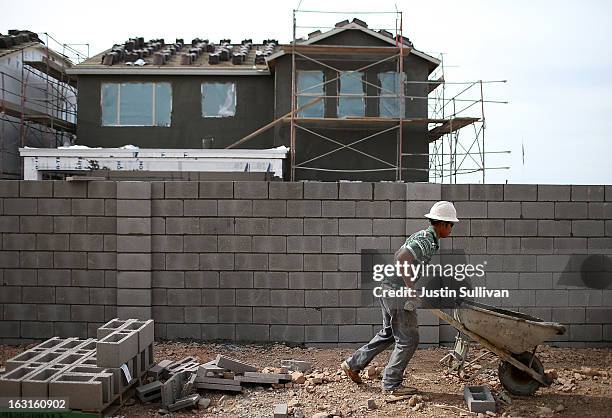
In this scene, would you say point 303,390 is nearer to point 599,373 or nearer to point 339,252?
point 339,252

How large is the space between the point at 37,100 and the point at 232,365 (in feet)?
42.2

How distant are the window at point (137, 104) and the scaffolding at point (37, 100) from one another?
1502 millimetres

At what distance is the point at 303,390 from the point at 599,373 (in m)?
3.46

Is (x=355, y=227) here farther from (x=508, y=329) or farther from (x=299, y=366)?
(x=508, y=329)

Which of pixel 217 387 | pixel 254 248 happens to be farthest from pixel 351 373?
pixel 254 248

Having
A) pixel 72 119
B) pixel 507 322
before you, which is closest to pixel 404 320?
pixel 507 322

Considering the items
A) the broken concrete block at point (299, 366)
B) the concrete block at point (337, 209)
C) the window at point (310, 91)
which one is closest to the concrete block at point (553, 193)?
the concrete block at point (337, 209)

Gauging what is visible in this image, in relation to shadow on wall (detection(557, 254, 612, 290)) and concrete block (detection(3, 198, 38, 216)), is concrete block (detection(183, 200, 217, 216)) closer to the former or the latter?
concrete block (detection(3, 198, 38, 216))

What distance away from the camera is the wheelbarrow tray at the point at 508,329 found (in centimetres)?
543

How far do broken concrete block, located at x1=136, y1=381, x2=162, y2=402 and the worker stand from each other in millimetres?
2175

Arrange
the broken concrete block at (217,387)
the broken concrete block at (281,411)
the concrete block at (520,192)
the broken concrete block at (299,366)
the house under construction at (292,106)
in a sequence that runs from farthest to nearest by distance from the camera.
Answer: the house under construction at (292,106) → the concrete block at (520,192) → the broken concrete block at (299,366) → the broken concrete block at (217,387) → the broken concrete block at (281,411)

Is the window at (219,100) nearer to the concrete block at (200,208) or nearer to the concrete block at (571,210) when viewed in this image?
the concrete block at (200,208)

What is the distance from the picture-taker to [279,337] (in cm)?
769

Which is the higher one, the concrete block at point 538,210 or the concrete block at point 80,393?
the concrete block at point 538,210
